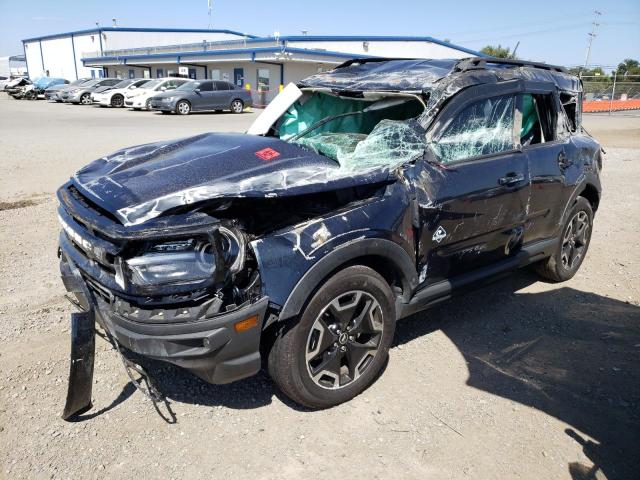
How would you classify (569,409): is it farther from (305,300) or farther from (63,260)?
(63,260)

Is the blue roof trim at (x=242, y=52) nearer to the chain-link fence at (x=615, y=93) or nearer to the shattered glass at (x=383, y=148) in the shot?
the chain-link fence at (x=615, y=93)

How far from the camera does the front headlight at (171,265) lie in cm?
252

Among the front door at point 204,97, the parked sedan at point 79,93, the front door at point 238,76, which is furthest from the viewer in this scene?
the front door at point 238,76

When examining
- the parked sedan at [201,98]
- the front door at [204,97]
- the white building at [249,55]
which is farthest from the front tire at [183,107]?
the white building at [249,55]

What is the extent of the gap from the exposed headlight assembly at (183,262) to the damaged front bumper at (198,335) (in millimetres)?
156

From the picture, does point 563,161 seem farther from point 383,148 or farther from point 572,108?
point 383,148

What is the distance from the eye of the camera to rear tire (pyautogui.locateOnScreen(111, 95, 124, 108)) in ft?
89.5

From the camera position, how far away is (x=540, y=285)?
502 centimetres

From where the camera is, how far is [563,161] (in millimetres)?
4355

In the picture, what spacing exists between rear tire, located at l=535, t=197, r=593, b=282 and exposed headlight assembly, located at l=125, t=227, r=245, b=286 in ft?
10.8

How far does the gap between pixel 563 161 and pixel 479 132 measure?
1.10 metres

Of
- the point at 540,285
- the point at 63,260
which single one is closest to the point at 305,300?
the point at 63,260

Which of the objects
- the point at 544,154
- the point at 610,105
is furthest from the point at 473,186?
the point at 610,105

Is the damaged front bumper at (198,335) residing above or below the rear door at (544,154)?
below
